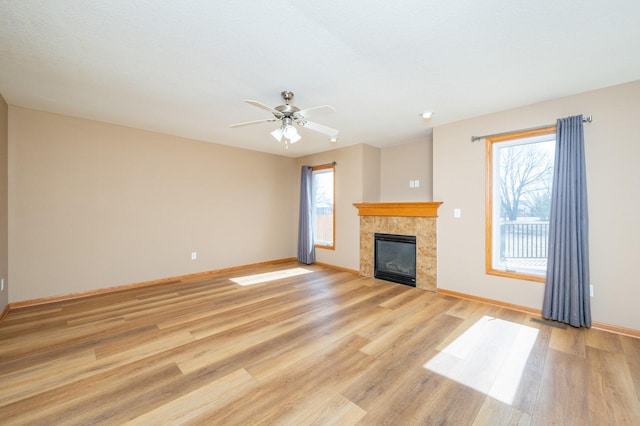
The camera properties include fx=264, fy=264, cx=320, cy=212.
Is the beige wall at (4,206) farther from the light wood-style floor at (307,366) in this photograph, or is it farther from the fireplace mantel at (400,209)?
the fireplace mantel at (400,209)

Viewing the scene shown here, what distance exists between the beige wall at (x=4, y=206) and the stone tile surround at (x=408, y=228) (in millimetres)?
4807

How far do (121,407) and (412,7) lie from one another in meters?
3.10

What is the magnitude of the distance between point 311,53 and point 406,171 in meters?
3.42

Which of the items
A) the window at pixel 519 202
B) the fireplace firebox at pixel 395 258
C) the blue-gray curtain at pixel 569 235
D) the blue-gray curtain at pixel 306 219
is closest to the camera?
the blue-gray curtain at pixel 569 235

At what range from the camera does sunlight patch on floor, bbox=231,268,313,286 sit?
451 centimetres

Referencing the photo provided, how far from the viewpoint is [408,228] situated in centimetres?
445

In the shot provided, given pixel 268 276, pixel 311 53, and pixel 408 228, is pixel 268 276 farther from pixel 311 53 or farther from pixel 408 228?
pixel 311 53

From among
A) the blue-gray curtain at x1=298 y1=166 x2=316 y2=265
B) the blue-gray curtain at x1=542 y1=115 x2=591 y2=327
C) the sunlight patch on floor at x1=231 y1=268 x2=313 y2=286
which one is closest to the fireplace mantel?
the blue-gray curtain at x1=298 y1=166 x2=316 y2=265

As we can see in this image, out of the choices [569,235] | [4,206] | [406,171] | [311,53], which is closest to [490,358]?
[569,235]

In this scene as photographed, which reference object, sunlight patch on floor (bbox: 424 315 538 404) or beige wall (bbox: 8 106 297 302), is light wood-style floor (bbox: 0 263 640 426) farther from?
beige wall (bbox: 8 106 297 302)

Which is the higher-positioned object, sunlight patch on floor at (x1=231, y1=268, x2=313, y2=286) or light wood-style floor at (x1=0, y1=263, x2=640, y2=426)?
sunlight patch on floor at (x1=231, y1=268, x2=313, y2=286)

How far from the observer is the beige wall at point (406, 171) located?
15.6ft

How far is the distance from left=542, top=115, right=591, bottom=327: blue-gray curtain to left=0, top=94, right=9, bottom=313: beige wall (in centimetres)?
623

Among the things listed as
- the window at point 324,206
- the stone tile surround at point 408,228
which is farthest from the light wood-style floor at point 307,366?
the window at point 324,206
